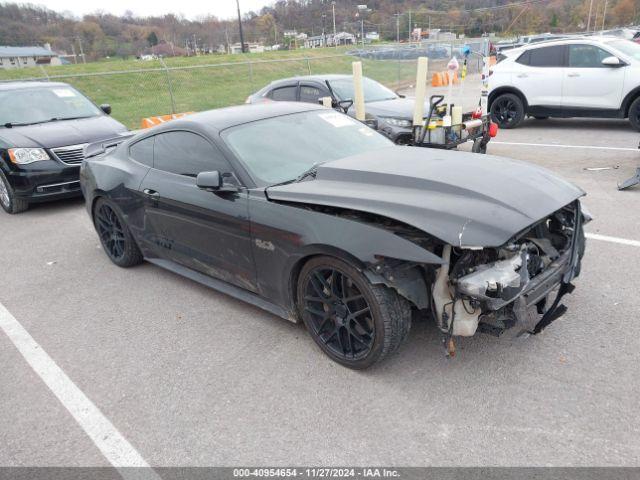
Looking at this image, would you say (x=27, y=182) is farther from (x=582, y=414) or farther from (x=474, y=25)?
(x=474, y=25)

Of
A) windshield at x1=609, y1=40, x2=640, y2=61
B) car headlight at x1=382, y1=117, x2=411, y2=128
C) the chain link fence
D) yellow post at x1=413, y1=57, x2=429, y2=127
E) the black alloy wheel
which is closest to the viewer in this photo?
the black alloy wheel

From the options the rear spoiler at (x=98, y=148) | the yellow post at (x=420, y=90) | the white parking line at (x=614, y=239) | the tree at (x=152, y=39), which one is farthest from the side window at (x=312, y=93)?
the tree at (x=152, y=39)

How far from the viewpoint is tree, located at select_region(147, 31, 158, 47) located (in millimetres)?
67238

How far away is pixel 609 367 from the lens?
292cm

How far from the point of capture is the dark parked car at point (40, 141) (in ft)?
22.5

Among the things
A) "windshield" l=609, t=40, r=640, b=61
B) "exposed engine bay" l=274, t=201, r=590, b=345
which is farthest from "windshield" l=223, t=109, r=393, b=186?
"windshield" l=609, t=40, r=640, b=61

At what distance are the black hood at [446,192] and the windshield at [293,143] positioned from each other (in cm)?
23

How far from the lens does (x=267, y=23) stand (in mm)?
75875

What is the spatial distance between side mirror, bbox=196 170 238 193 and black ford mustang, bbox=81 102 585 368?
0.4 inches

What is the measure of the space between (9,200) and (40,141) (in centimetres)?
100

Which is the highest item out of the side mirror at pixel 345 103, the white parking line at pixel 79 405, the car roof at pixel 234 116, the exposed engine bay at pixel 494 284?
the car roof at pixel 234 116

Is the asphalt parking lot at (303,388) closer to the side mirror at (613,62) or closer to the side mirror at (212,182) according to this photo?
the side mirror at (212,182)

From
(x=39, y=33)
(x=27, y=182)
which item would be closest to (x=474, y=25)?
(x=39, y=33)

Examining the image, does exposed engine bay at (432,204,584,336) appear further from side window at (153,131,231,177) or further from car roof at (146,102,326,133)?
car roof at (146,102,326,133)
